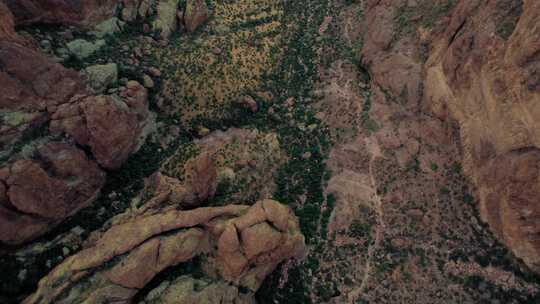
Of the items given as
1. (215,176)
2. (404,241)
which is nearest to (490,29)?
(404,241)

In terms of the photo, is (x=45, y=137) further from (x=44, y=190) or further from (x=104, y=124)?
(x=44, y=190)

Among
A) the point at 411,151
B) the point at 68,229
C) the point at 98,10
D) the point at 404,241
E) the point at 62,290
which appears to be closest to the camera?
the point at 62,290

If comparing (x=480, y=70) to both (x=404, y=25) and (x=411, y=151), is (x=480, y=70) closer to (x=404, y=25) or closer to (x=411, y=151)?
(x=411, y=151)

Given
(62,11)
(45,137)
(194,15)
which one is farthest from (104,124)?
(194,15)

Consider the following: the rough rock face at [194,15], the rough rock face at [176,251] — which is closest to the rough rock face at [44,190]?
the rough rock face at [176,251]

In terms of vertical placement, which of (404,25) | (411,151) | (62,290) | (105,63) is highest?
(404,25)

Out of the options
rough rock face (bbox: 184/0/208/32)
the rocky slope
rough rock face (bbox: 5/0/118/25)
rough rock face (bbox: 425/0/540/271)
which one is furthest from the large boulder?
rough rock face (bbox: 425/0/540/271)

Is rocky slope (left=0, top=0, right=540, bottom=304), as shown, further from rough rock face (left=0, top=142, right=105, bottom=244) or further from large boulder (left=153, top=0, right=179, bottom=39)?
large boulder (left=153, top=0, right=179, bottom=39)
